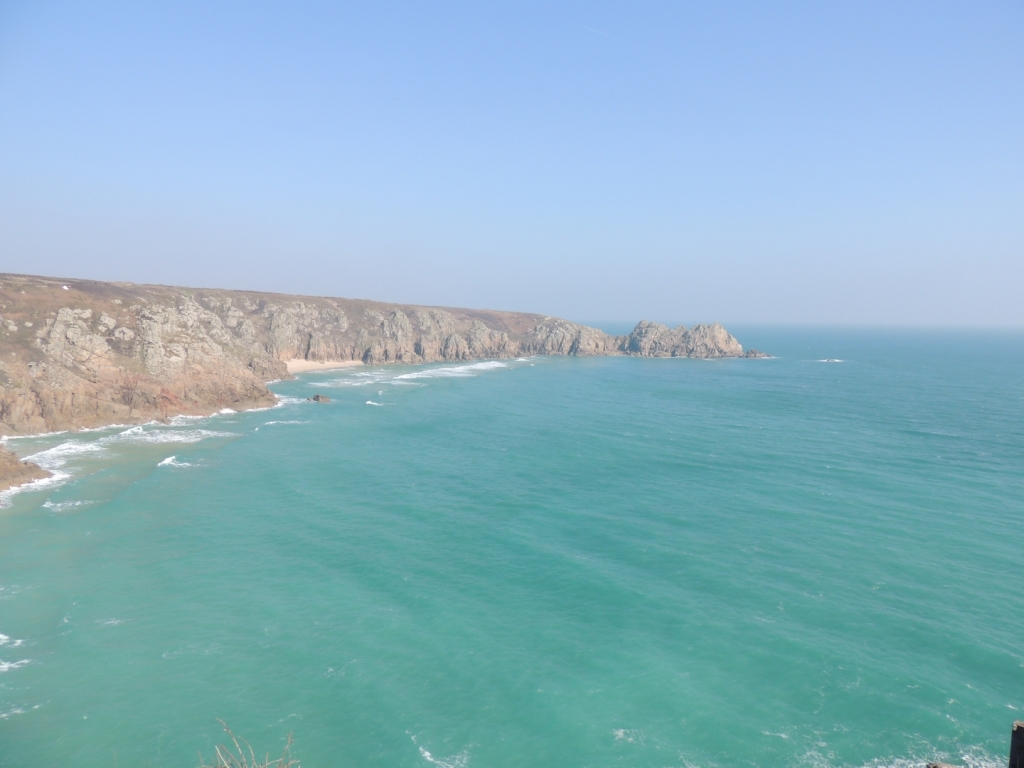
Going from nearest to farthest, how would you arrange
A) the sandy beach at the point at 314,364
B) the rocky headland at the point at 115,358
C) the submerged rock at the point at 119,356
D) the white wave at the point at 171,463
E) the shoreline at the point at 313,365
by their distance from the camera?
the white wave at the point at 171,463, the rocky headland at the point at 115,358, the submerged rock at the point at 119,356, the shoreline at the point at 313,365, the sandy beach at the point at 314,364

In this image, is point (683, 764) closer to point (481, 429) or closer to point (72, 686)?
point (72, 686)

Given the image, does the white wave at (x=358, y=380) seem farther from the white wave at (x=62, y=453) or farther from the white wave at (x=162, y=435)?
the white wave at (x=62, y=453)

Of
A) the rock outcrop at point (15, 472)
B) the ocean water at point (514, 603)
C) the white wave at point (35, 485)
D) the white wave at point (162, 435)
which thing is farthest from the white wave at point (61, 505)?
the white wave at point (162, 435)

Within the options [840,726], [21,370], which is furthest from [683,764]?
[21,370]

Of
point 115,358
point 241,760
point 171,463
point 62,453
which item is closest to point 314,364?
point 115,358

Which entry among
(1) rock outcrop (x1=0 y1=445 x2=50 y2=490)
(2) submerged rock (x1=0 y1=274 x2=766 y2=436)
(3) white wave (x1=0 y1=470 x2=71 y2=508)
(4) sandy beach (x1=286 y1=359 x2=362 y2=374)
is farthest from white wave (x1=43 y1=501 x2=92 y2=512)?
(4) sandy beach (x1=286 y1=359 x2=362 y2=374)

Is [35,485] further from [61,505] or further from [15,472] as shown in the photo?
[61,505]
